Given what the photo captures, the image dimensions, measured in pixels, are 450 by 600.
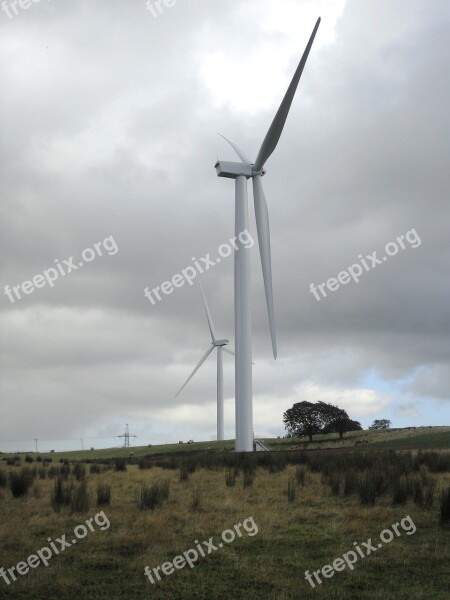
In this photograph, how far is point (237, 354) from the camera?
1713 inches

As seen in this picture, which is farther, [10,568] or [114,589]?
[10,568]

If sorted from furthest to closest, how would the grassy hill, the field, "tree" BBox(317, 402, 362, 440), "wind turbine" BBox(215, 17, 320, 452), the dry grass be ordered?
"tree" BBox(317, 402, 362, 440) < the grassy hill < "wind turbine" BBox(215, 17, 320, 452) < the field < the dry grass

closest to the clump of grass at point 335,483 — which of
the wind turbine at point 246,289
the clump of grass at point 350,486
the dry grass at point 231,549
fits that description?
the clump of grass at point 350,486

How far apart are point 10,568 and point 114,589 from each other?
2523mm

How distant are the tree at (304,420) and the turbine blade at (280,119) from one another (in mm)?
51330

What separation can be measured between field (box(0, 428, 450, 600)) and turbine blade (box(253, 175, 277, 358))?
1617 cm

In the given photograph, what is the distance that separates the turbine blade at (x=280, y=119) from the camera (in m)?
34.0

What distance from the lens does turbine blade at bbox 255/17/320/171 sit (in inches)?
1340

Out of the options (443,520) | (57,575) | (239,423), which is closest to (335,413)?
(239,423)

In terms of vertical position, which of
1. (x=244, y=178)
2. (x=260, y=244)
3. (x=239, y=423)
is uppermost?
→ (x=244, y=178)

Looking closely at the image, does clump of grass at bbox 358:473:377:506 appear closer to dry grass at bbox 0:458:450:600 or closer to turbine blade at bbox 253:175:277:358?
dry grass at bbox 0:458:450:600

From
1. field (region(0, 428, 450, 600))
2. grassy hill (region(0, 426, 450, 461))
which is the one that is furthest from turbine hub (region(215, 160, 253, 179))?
field (region(0, 428, 450, 600))

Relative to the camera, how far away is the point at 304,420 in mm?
90562

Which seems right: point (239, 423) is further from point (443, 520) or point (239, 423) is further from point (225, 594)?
point (225, 594)
